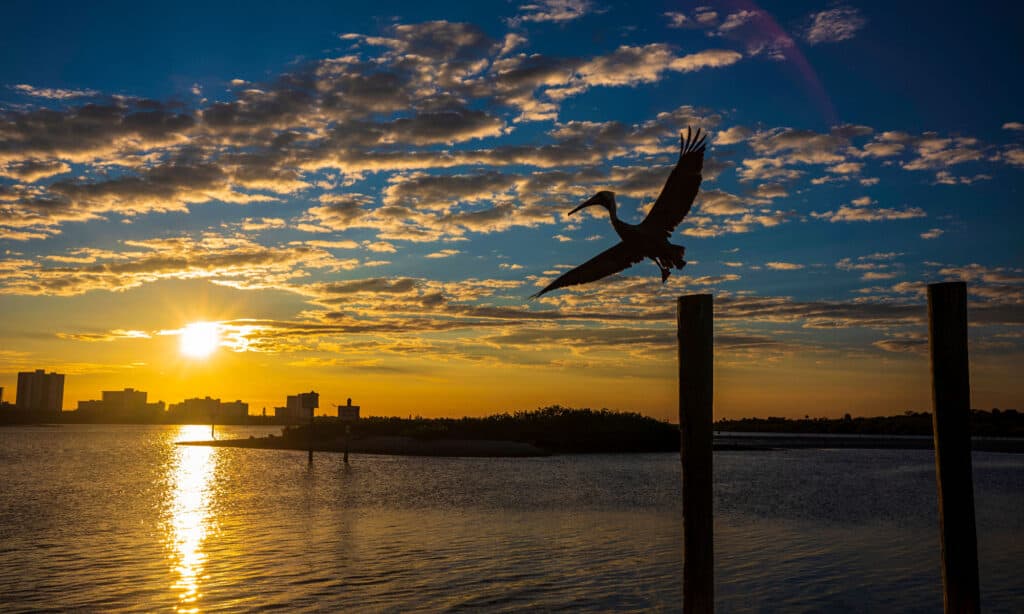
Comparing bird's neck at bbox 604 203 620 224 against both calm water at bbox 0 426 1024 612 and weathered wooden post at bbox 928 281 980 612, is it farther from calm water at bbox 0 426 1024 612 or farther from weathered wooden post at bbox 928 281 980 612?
calm water at bbox 0 426 1024 612

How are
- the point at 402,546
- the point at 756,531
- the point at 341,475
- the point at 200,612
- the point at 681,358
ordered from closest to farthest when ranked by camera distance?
the point at 681,358 < the point at 200,612 < the point at 402,546 < the point at 756,531 < the point at 341,475

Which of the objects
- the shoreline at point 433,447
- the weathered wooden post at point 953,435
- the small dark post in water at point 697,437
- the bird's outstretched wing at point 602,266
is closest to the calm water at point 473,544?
the small dark post in water at point 697,437

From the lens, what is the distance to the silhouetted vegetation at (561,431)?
3189 inches

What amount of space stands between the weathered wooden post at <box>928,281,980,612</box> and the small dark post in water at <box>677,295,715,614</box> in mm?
2501

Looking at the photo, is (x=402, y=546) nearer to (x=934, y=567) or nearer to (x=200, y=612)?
(x=200, y=612)

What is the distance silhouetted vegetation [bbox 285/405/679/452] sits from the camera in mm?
81000

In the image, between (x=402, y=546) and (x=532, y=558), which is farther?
(x=402, y=546)

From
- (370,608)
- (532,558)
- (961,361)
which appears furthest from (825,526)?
(961,361)

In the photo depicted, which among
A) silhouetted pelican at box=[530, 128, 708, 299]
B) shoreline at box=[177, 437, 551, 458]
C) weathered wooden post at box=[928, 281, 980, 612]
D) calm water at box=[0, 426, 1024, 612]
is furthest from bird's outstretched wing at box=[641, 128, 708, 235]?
shoreline at box=[177, 437, 551, 458]

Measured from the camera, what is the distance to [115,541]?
901 inches

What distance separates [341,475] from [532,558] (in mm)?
31007

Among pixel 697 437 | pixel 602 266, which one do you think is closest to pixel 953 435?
pixel 697 437

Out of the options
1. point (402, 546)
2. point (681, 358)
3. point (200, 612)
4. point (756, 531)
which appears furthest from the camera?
point (756, 531)

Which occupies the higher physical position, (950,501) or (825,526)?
(950,501)
